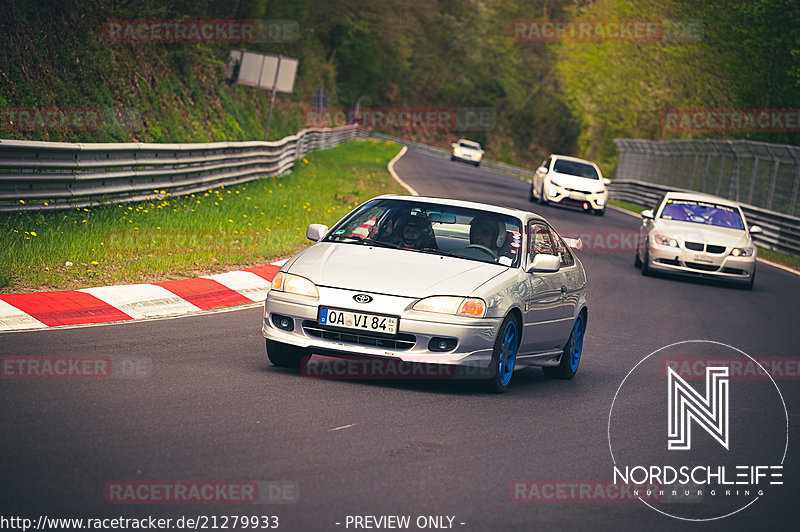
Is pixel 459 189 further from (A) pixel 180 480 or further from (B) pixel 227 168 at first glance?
(A) pixel 180 480

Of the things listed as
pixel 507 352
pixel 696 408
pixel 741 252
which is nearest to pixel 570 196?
pixel 741 252

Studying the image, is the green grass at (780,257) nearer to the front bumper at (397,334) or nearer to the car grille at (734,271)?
the car grille at (734,271)

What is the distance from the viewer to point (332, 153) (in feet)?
169

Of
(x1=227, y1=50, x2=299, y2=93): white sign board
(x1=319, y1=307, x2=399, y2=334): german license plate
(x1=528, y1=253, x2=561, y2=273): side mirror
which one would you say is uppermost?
(x1=227, y1=50, x2=299, y2=93): white sign board

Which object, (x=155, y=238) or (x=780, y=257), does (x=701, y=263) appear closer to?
(x=780, y=257)

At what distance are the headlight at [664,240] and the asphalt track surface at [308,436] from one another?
9.26 m

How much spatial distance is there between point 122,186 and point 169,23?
13.9 meters

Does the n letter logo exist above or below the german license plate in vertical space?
below

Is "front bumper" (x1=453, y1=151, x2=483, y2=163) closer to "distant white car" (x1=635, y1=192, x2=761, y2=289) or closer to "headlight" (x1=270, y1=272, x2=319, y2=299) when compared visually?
"distant white car" (x1=635, y1=192, x2=761, y2=289)

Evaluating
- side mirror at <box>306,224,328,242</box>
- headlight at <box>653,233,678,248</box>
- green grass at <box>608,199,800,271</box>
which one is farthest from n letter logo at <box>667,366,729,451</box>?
green grass at <box>608,199,800,271</box>

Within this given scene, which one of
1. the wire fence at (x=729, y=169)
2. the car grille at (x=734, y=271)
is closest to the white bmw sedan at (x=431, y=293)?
the car grille at (x=734, y=271)

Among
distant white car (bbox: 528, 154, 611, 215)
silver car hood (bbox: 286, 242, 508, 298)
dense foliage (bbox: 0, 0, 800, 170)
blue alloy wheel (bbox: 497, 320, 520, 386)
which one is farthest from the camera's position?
distant white car (bbox: 528, 154, 611, 215)

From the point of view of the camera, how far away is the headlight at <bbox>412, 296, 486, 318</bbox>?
7.79m

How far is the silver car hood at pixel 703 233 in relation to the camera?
772 inches
